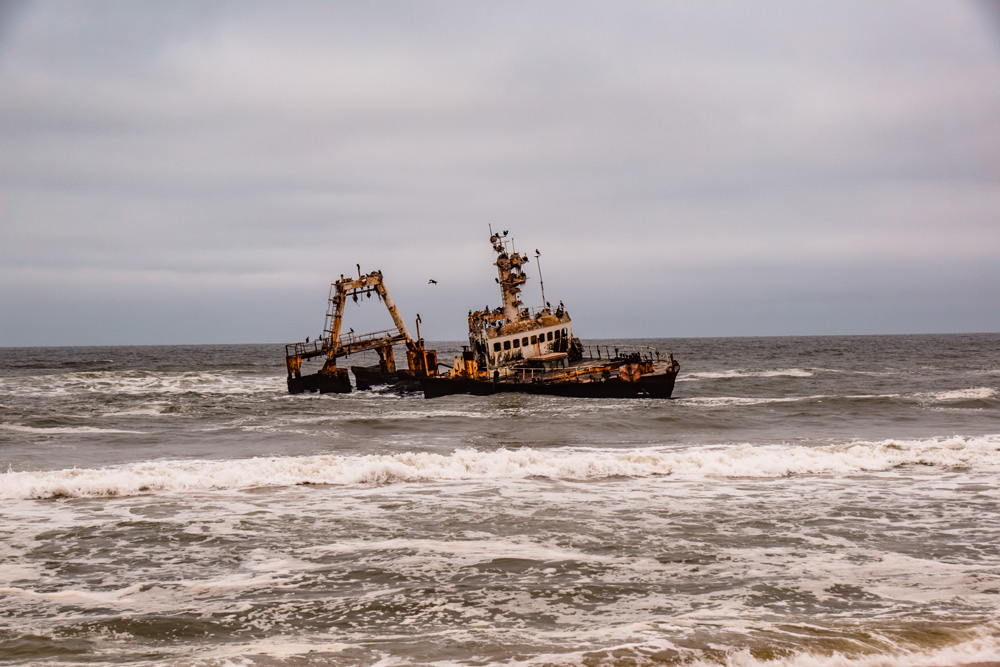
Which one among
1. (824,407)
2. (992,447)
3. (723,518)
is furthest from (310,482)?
(824,407)

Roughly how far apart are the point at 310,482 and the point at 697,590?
9301 millimetres

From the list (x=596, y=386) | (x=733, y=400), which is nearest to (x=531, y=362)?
(x=596, y=386)

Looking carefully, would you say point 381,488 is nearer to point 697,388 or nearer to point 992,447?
point 992,447

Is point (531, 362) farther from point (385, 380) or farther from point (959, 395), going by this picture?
point (959, 395)

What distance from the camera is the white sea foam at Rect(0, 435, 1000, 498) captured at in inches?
597

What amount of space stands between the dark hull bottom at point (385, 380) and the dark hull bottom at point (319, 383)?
2032 millimetres

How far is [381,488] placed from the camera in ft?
50.4

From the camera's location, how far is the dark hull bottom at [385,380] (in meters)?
42.6

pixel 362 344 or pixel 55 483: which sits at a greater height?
pixel 362 344

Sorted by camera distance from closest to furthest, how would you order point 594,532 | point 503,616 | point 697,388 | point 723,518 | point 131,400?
point 503,616
point 594,532
point 723,518
point 131,400
point 697,388

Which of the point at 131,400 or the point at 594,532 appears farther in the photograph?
the point at 131,400

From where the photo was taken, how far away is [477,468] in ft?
56.1

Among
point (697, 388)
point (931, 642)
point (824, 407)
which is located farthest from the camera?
point (697, 388)

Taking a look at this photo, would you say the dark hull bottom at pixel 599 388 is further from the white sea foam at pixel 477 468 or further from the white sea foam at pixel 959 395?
the white sea foam at pixel 477 468
